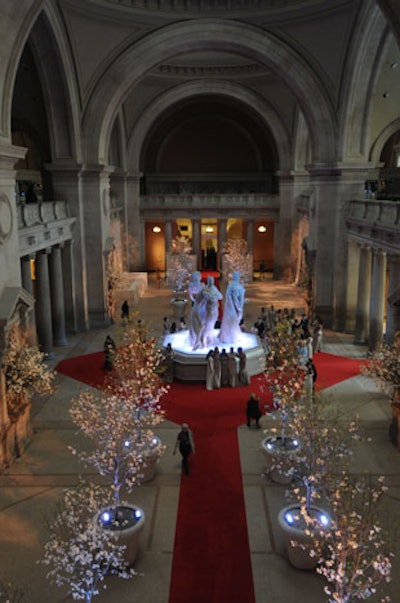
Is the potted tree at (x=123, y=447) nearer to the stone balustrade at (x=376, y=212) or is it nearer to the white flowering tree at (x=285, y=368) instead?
the white flowering tree at (x=285, y=368)

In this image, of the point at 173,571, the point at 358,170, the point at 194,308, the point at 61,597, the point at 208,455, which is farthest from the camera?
the point at 358,170

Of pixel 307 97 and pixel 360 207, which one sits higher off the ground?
pixel 307 97

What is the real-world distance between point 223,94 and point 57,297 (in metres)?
22.9

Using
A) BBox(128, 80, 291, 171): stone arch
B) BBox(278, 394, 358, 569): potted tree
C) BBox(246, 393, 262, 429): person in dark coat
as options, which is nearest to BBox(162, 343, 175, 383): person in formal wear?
BBox(246, 393, 262, 429): person in dark coat

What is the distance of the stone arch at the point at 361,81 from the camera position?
2281cm

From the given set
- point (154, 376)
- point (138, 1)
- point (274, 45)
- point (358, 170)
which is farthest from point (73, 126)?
point (154, 376)

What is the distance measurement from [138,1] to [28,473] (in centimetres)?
2125

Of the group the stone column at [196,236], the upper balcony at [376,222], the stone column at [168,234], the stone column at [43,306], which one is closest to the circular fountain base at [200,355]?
the stone column at [43,306]

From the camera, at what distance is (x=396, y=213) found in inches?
742

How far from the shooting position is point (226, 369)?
19.5 metres

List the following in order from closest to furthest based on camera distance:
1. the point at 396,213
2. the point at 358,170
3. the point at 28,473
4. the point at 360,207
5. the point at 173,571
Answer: the point at 173,571 → the point at 28,473 → the point at 396,213 → the point at 360,207 → the point at 358,170

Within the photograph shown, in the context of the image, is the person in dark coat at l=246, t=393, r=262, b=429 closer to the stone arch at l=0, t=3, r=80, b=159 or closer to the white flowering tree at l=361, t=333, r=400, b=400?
the white flowering tree at l=361, t=333, r=400, b=400

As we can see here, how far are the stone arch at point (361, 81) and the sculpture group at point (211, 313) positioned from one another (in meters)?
9.68

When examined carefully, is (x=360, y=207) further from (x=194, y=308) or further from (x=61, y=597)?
(x=61, y=597)
